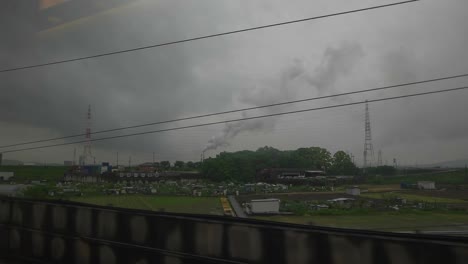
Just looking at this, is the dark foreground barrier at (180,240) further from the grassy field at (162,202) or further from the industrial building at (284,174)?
the industrial building at (284,174)

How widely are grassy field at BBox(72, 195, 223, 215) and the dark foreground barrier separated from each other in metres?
0.71

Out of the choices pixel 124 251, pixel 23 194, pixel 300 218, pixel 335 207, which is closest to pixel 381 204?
pixel 335 207

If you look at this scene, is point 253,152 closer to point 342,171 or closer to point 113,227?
point 342,171

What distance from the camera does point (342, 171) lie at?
1037cm

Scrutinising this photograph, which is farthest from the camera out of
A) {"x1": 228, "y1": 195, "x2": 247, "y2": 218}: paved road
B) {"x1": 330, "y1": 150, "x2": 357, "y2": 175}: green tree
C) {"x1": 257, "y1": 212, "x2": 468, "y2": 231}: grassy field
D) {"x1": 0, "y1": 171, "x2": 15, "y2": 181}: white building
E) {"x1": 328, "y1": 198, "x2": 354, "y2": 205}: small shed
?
{"x1": 0, "y1": 171, "x2": 15, "y2": 181}: white building

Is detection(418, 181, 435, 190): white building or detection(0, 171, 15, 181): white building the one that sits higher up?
detection(0, 171, 15, 181): white building

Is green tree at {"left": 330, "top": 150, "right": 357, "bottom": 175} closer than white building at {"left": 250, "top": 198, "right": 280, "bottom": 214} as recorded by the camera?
No

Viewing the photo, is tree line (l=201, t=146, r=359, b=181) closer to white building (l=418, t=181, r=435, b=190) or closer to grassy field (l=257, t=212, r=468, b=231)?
white building (l=418, t=181, r=435, b=190)

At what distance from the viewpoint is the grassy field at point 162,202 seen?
7.91m

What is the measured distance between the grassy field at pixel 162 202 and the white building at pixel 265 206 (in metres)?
0.68

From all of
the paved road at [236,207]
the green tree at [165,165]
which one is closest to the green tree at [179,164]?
the green tree at [165,165]

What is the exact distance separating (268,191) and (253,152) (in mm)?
2510

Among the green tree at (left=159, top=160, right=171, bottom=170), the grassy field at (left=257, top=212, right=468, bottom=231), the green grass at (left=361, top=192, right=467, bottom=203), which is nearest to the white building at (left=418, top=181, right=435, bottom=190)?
the green grass at (left=361, top=192, right=467, bottom=203)

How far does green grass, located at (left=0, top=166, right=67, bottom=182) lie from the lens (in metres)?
12.9
